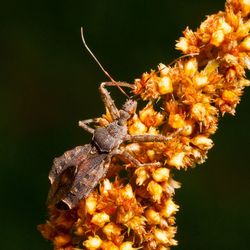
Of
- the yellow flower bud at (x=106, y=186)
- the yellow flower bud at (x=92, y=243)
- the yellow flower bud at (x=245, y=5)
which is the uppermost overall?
the yellow flower bud at (x=245, y=5)

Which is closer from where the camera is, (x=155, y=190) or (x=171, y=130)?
(x=155, y=190)

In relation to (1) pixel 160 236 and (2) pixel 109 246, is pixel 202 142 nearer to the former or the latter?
(1) pixel 160 236

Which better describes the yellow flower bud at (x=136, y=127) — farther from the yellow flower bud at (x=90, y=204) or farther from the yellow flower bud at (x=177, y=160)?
the yellow flower bud at (x=90, y=204)

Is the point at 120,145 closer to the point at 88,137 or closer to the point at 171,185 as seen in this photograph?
the point at 171,185

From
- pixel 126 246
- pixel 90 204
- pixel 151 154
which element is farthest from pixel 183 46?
pixel 126 246

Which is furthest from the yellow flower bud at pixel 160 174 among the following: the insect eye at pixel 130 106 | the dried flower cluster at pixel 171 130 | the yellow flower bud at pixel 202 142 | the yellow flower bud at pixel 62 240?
the yellow flower bud at pixel 62 240

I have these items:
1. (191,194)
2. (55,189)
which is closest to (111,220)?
(55,189)
